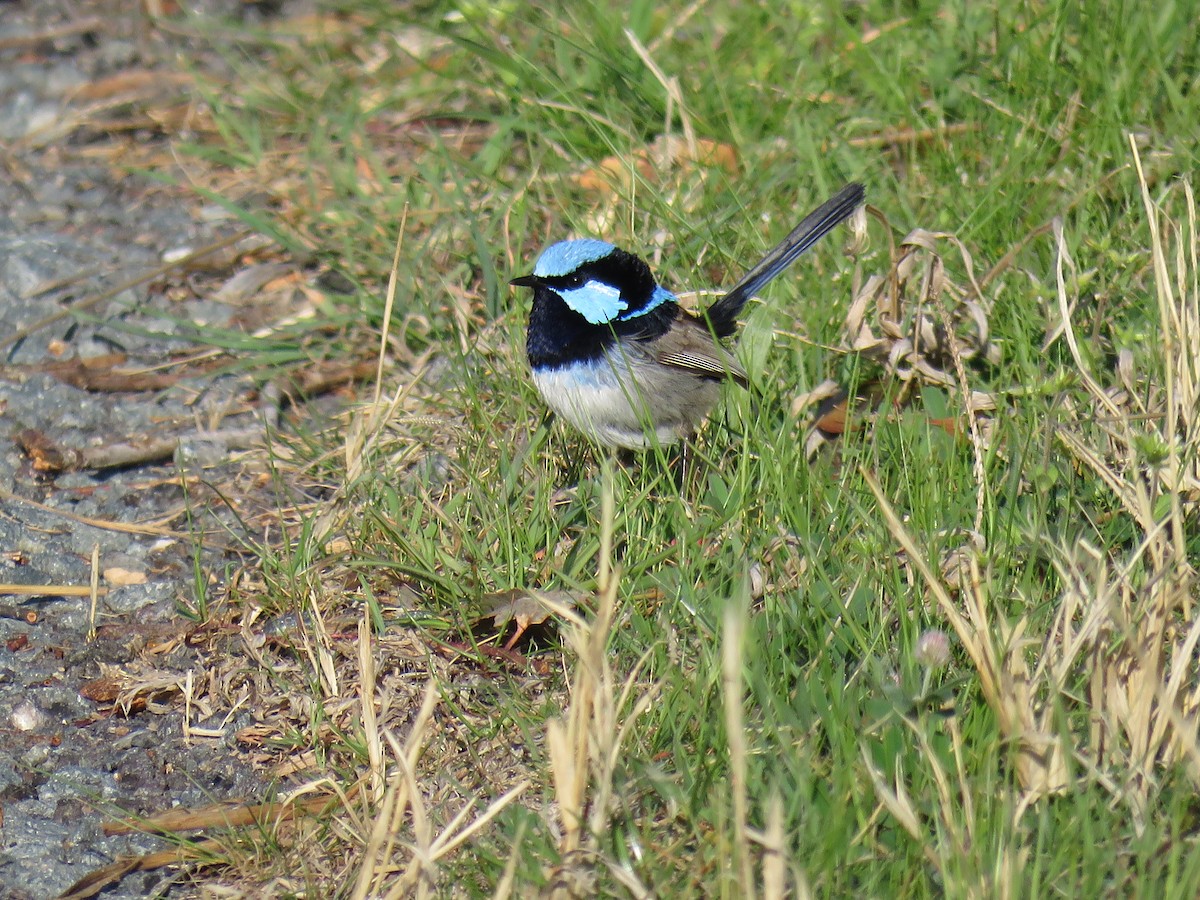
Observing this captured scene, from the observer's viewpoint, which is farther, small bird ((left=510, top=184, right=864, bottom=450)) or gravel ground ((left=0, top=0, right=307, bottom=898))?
small bird ((left=510, top=184, right=864, bottom=450))

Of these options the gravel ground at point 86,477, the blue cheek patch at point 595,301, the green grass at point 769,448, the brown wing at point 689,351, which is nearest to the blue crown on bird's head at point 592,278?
the blue cheek patch at point 595,301

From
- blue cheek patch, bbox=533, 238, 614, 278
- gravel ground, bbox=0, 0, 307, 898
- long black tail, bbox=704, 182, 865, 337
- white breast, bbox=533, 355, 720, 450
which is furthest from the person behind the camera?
long black tail, bbox=704, 182, 865, 337

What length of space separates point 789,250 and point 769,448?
916 millimetres

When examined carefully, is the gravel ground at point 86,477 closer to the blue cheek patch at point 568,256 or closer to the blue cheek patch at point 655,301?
the blue cheek patch at point 568,256

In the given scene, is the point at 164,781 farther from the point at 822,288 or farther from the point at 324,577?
the point at 822,288

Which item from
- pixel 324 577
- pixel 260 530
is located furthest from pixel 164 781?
pixel 260 530

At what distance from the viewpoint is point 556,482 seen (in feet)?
13.7

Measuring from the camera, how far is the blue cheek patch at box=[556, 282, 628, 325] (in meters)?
4.25

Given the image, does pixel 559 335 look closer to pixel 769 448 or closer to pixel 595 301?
pixel 595 301

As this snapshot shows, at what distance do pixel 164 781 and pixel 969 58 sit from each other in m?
3.94

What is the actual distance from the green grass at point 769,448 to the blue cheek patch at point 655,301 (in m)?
0.28

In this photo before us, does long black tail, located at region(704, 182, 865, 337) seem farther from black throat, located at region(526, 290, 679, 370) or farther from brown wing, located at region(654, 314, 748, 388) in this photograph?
black throat, located at region(526, 290, 679, 370)

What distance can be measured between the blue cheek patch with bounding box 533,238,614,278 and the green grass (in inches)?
16.2

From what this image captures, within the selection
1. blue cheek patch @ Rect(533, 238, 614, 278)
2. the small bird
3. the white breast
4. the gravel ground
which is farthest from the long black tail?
the gravel ground
